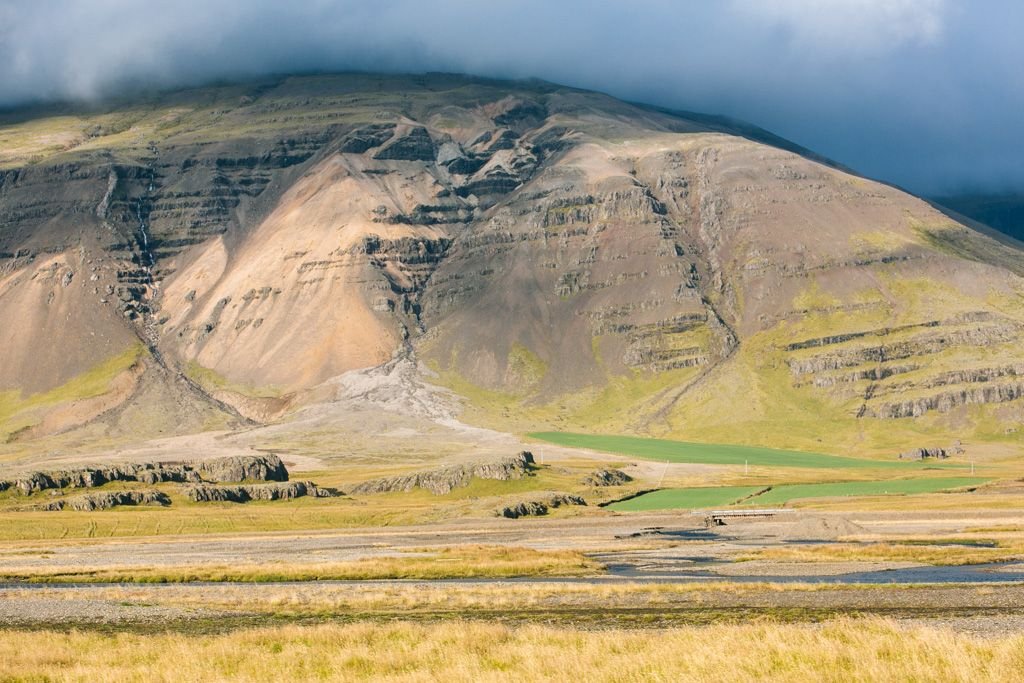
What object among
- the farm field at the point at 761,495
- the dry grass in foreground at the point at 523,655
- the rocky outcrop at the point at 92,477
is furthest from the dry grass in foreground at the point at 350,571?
the rocky outcrop at the point at 92,477

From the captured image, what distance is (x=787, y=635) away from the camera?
40.7 metres

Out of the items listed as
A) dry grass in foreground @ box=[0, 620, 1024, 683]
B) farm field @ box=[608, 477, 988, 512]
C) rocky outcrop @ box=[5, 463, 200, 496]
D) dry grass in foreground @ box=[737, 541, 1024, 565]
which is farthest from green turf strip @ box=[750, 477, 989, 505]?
dry grass in foreground @ box=[0, 620, 1024, 683]

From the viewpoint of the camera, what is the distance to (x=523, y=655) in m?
38.9

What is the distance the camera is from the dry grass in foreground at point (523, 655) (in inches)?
1357

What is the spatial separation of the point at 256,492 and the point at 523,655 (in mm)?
155037

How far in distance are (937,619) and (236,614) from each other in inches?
1303

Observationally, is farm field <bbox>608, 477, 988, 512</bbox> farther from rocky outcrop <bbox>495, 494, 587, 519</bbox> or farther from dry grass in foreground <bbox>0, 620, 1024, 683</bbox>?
dry grass in foreground <bbox>0, 620, 1024, 683</bbox>

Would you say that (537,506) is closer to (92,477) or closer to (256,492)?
(256,492)

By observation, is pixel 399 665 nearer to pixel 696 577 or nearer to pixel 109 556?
pixel 696 577

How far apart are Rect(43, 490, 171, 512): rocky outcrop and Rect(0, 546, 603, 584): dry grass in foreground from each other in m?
74.0

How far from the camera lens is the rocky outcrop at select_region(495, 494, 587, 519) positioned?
15582cm

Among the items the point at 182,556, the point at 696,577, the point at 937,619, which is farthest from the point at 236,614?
the point at 182,556

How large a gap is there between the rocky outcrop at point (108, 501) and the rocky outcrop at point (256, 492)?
635cm

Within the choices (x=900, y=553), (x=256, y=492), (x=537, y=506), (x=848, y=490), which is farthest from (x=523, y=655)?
(x=848, y=490)
